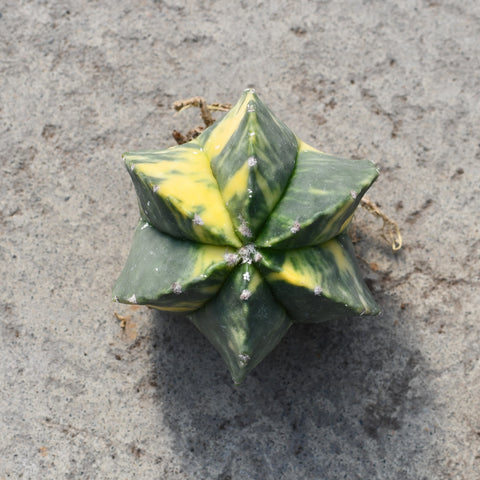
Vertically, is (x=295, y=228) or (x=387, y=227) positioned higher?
(x=295, y=228)

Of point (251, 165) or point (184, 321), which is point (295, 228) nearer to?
point (251, 165)

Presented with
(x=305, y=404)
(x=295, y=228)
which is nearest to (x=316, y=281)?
(x=295, y=228)

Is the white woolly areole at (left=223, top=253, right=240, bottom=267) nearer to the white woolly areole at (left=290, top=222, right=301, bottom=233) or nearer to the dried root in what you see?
the white woolly areole at (left=290, top=222, right=301, bottom=233)

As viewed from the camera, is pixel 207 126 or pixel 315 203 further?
pixel 207 126

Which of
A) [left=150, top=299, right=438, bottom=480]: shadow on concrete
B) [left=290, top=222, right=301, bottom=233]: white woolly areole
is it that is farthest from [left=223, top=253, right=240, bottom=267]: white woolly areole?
[left=150, top=299, right=438, bottom=480]: shadow on concrete

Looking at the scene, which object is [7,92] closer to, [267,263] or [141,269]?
[141,269]
